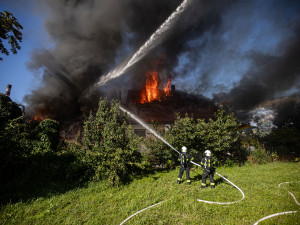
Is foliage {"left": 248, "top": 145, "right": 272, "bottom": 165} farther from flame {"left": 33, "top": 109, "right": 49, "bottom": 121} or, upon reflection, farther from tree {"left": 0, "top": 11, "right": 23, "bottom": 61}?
flame {"left": 33, "top": 109, "right": 49, "bottom": 121}

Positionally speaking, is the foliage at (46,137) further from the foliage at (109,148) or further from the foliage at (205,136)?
the foliage at (205,136)

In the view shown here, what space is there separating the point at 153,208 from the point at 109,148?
3607 mm

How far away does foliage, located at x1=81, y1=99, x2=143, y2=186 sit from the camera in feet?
22.8

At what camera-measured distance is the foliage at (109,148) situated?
6.95m

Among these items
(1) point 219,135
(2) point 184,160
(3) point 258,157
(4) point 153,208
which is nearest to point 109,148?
(4) point 153,208

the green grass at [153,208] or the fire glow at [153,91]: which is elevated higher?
the fire glow at [153,91]

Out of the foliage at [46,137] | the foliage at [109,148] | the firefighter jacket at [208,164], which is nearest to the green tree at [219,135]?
the firefighter jacket at [208,164]

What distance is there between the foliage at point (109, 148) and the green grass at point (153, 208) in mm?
834

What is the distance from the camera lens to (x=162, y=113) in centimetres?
2064

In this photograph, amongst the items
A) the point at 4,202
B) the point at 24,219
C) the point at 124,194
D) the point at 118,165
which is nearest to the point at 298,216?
the point at 124,194

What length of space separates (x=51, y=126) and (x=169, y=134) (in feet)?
29.8

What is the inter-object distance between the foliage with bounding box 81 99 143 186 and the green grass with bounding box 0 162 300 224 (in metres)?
0.83

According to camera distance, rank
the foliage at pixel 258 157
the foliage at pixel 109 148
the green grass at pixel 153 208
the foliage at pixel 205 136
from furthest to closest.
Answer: the foliage at pixel 258 157
the foliage at pixel 205 136
the foliage at pixel 109 148
the green grass at pixel 153 208

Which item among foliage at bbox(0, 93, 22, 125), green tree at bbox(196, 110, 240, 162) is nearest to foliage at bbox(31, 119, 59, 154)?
foliage at bbox(0, 93, 22, 125)
